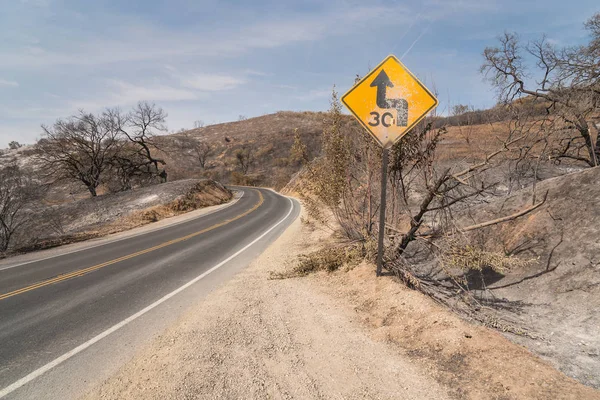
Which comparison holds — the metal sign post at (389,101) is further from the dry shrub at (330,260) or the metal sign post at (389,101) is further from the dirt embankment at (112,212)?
the dirt embankment at (112,212)

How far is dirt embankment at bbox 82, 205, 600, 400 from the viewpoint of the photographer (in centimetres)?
288

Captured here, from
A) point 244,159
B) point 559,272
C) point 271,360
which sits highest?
point 244,159

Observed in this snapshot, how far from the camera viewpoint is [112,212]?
70.3ft

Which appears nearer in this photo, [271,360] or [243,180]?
[271,360]

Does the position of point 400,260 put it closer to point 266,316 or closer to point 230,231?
point 266,316

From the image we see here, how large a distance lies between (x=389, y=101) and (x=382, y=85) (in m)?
0.26

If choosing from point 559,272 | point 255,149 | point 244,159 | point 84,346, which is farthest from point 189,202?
point 255,149

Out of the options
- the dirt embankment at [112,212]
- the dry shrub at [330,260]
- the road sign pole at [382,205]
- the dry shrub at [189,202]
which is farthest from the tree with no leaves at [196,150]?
the road sign pole at [382,205]

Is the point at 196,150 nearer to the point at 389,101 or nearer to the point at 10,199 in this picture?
the point at 10,199

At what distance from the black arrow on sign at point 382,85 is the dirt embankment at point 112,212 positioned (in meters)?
16.2

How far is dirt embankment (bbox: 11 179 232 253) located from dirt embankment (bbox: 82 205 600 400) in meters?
14.0

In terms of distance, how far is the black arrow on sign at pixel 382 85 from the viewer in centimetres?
438

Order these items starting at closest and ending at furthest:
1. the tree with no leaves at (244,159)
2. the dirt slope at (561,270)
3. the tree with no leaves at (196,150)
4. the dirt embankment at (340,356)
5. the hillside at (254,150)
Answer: the dirt embankment at (340,356) → the dirt slope at (561,270) → the hillside at (254,150) → the tree with no leaves at (244,159) → the tree with no leaves at (196,150)

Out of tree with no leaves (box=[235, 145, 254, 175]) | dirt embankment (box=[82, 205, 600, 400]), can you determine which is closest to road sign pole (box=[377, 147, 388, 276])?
dirt embankment (box=[82, 205, 600, 400])
